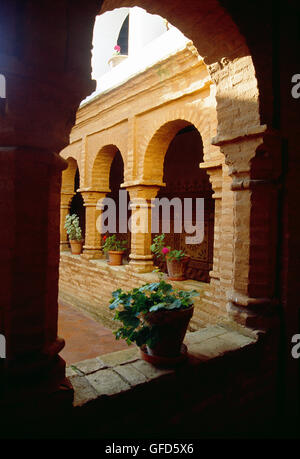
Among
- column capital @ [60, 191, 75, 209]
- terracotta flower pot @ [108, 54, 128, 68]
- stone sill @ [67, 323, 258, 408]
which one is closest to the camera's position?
stone sill @ [67, 323, 258, 408]

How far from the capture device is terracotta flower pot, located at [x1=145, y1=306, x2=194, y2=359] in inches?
91.2

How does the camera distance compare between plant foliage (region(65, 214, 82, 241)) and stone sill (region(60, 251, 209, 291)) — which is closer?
stone sill (region(60, 251, 209, 291))

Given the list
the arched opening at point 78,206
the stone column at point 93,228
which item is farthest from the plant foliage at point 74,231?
the arched opening at point 78,206

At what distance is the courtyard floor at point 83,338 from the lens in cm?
512

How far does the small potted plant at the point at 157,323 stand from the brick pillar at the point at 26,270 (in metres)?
0.60

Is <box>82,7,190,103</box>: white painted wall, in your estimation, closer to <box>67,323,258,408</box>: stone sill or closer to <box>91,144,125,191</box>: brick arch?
<box>91,144,125,191</box>: brick arch

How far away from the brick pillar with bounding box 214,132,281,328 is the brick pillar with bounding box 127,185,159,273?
3.64 meters

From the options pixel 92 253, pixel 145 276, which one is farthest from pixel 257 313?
pixel 92 253

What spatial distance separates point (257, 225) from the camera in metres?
3.08

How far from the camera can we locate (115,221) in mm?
11773

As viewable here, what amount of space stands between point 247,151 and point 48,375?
2.46 m

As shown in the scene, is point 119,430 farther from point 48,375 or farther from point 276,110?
point 276,110

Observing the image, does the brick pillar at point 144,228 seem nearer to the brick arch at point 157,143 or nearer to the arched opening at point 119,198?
the brick arch at point 157,143

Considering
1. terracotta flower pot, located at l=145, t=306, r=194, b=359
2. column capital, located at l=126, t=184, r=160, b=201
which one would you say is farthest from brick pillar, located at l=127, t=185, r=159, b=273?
terracotta flower pot, located at l=145, t=306, r=194, b=359
